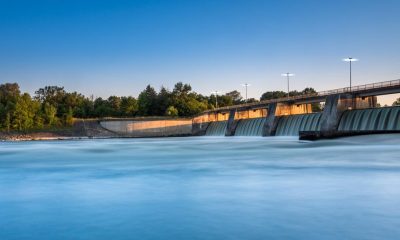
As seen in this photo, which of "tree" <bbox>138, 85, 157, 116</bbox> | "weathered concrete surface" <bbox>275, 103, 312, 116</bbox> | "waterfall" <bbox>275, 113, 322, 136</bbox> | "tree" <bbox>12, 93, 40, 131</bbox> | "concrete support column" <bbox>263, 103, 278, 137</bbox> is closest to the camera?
"waterfall" <bbox>275, 113, 322, 136</bbox>

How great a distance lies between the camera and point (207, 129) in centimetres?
8269

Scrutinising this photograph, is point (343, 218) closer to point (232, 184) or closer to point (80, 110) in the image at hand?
point (232, 184)

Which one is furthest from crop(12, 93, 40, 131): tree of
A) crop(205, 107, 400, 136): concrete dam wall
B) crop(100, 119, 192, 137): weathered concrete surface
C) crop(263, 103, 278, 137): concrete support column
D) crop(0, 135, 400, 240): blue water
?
crop(0, 135, 400, 240): blue water

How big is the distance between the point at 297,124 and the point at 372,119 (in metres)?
12.9

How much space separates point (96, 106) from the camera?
11744cm

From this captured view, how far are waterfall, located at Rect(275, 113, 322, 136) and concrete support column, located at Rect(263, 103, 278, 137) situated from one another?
59cm

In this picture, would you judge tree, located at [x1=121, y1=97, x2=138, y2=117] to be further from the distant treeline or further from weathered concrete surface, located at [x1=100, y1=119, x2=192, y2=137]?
weathered concrete surface, located at [x1=100, y1=119, x2=192, y2=137]

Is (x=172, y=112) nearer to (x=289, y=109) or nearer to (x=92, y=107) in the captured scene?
(x=92, y=107)

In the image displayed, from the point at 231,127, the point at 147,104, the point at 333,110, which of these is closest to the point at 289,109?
the point at 231,127

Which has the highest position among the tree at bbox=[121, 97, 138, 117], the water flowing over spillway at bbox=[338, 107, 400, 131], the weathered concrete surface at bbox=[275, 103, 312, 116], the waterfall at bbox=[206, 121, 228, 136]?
the tree at bbox=[121, 97, 138, 117]

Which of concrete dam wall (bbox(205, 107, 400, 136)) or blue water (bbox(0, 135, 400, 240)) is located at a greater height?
concrete dam wall (bbox(205, 107, 400, 136))

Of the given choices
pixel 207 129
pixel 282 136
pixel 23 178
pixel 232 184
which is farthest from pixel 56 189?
pixel 207 129

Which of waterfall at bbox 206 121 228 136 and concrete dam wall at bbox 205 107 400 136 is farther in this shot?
waterfall at bbox 206 121 228 136

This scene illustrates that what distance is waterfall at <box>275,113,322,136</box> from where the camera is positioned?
4991 cm
